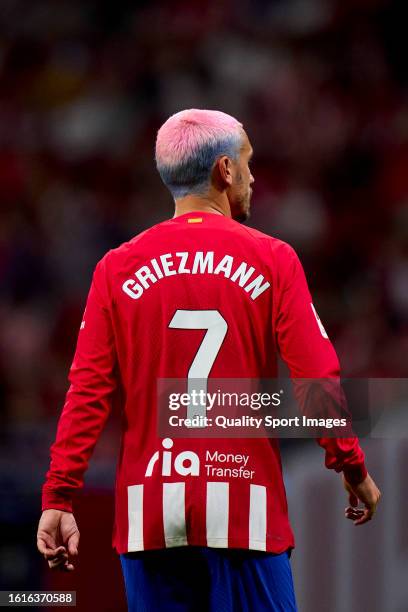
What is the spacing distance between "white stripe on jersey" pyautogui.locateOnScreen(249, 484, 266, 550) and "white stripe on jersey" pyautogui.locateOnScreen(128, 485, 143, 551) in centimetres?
21

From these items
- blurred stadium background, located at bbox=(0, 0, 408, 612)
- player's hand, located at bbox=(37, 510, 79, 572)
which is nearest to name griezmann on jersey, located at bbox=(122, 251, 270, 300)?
player's hand, located at bbox=(37, 510, 79, 572)

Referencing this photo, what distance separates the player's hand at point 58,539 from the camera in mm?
2092

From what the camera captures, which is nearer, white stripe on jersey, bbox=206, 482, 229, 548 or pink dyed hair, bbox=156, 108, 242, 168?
white stripe on jersey, bbox=206, 482, 229, 548

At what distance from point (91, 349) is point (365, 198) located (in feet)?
11.4

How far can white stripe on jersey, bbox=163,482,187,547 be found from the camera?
2074 mm

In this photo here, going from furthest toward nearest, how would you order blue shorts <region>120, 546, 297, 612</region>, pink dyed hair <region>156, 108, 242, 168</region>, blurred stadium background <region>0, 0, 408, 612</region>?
blurred stadium background <region>0, 0, 408, 612</region>
pink dyed hair <region>156, 108, 242, 168</region>
blue shorts <region>120, 546, 297, 612</region>

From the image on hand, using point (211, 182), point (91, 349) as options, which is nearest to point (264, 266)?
point (211, 182)

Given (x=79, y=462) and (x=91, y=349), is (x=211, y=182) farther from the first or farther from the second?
(x=79, y=462)

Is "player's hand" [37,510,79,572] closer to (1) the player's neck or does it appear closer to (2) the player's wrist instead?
(2) the player's wrist

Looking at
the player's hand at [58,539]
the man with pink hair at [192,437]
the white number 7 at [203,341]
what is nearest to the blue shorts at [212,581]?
the man with pink hair at [192,437]

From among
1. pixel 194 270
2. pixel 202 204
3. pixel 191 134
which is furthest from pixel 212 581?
pixel 191 134

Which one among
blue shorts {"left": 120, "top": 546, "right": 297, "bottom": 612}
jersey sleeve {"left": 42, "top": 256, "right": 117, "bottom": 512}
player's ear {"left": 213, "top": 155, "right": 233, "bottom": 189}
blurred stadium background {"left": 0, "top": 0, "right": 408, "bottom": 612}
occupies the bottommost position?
blue shorts {"left": 120, "top": 546, "right": 297, "bottom": 612}

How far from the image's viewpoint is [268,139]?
5.66 m

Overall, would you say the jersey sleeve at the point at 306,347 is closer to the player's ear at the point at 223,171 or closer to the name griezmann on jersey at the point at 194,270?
the name griezmann on jersey at the point at 194,270
